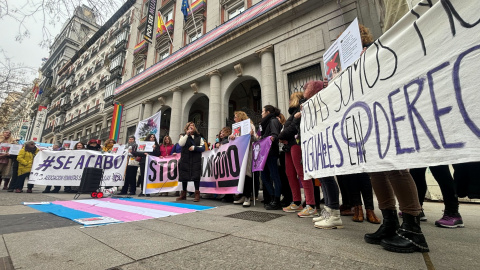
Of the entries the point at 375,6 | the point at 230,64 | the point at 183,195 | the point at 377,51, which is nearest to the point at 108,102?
the point at 230,64

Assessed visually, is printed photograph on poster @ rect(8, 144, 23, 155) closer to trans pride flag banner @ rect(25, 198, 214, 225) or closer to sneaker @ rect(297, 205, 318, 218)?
trans pride flag banner @ rect(25, 198, 214, 225)

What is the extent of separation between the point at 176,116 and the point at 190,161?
9.35m

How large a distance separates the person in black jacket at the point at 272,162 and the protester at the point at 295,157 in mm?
329

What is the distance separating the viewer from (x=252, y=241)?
71.2 inches

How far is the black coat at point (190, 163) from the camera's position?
488 centimetres

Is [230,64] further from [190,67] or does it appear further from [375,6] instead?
[375,6]

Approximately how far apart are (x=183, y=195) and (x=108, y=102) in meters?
23.3

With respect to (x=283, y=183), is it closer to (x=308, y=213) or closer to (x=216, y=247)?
(x=308, y=213)

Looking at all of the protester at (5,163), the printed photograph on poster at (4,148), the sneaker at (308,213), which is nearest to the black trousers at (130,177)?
the protester at (5,163)

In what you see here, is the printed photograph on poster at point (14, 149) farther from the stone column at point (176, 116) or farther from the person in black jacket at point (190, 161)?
the stone column at point (176, 116)

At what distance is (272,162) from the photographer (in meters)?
3.96

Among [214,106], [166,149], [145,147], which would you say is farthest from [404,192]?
[214,106]

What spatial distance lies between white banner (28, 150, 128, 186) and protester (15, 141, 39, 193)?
0.45 feet

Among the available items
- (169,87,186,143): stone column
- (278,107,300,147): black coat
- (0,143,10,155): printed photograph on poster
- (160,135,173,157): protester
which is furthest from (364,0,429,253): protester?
(169,87,186,143): stone column
